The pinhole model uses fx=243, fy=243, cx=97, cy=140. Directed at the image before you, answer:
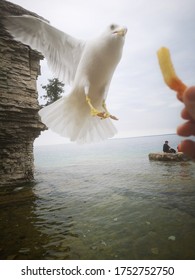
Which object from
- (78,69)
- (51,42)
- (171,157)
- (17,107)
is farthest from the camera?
(171,157)

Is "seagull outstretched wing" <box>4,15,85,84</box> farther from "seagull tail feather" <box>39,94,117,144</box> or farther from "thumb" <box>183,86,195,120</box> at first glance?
"thumb" <box>183,86,195,120</box>

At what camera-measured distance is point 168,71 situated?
1.36 metres

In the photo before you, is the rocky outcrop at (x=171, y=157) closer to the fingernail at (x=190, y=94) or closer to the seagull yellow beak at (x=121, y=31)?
the seagull yellow beak at (x=121, y=31)

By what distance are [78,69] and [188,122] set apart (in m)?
2.78

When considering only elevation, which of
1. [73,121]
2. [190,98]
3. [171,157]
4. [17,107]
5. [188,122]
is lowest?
[171,157]

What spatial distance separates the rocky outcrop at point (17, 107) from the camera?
408 inches

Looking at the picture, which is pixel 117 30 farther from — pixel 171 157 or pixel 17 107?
pixel 171 157

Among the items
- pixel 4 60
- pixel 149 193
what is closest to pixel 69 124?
pixel 149 193

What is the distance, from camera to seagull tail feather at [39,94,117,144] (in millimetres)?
4195

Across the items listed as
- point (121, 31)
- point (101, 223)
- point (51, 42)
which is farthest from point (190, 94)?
point (101, 223)

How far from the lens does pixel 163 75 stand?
137 centimetres

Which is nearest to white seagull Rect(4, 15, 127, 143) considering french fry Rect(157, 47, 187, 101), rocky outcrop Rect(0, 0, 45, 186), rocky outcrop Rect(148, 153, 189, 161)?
french fry Rect(157, 47, 187, 101)

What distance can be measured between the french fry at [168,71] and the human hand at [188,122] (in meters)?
0.10

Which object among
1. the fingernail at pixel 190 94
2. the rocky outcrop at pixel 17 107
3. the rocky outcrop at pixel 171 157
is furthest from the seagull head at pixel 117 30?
the rocky outcrop at pixel 171 157
